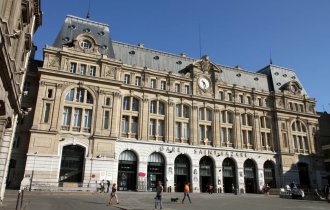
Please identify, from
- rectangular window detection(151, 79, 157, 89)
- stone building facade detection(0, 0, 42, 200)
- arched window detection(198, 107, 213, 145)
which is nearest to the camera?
stone building facade detection(0, 0, 42, 200)

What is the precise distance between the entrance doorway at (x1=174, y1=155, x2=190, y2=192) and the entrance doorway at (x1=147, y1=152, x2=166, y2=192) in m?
2.50

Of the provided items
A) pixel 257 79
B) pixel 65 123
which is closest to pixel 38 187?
pixel 65 123

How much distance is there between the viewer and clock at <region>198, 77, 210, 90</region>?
53.8 meters

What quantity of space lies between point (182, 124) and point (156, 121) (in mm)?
4766

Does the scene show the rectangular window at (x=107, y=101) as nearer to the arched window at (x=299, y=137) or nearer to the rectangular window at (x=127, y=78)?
the rectangular window at (x=127, y=78)

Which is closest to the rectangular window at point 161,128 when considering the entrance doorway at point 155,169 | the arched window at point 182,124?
the arched window at point 182,124

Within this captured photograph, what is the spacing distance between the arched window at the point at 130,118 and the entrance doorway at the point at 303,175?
3433 centimetres

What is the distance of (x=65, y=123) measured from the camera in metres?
41.5

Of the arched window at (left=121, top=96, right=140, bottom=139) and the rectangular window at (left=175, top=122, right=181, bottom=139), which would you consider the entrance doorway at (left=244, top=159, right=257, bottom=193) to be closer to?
the rectangular window at (left=175, top=122, right=181, bottom=139)

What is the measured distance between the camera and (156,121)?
4794cm

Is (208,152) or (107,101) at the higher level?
Answer: (107,101)

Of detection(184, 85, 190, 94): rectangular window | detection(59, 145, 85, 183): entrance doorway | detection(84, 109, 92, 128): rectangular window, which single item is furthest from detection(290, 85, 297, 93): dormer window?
detection(59, 145, 85, 183): entrance doorway

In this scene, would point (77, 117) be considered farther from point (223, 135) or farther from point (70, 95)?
A: point (223, 135)

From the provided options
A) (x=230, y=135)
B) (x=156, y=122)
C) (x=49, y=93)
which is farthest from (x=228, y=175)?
(x=49, y=93)
